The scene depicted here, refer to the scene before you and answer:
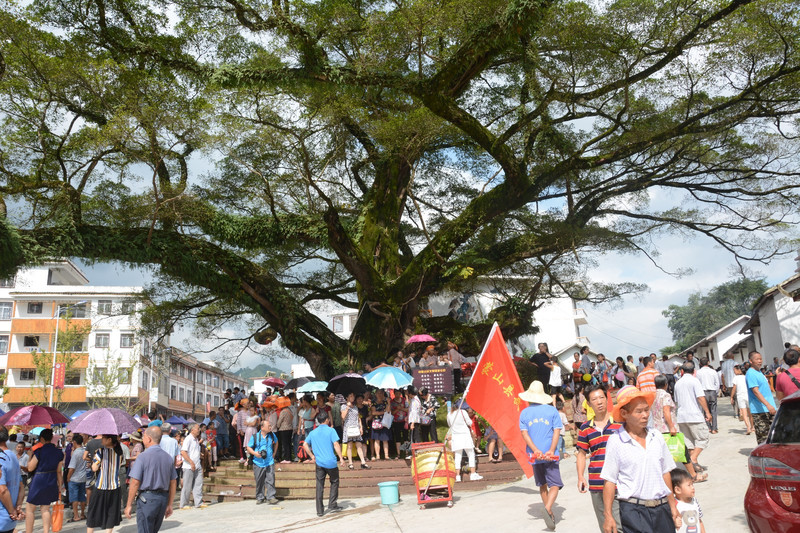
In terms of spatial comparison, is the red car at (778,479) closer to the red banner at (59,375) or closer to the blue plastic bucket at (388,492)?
the blue plastic bucket at (388,492)

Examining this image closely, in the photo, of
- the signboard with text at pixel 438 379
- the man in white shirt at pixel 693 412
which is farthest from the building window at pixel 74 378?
the man in white shirt at pixel 693 412

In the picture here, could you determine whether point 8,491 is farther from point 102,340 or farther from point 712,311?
point 712,311

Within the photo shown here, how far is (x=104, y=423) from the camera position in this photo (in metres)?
9.30

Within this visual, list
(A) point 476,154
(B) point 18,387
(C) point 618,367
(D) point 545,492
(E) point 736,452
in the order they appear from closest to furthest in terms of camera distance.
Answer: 1. (D) point 545,492
2. (E) point 736,452
3. (C) point 618,367
4. (A) point 476,154
5. (B) point 18,387

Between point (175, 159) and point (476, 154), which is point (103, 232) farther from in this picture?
point (476, 154)

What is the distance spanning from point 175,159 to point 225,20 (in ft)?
14.0

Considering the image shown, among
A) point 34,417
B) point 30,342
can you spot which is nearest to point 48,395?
point 30,342

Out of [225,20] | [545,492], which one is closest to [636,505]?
[545,492]

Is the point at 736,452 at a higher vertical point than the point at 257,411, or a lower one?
lower

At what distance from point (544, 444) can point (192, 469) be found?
27.2ft

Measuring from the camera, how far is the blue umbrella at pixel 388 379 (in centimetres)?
1302

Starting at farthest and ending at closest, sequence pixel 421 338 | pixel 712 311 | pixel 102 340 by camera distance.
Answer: pixel 712 311, pixel 102 340, pixel 421 338

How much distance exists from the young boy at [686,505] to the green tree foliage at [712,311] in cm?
8916

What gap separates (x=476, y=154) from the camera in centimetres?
2131
